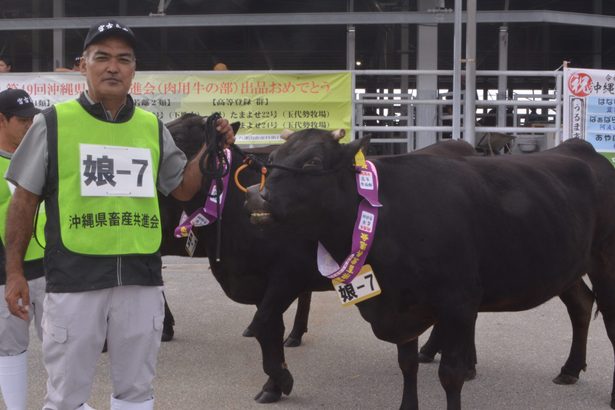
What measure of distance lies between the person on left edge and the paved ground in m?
0.76

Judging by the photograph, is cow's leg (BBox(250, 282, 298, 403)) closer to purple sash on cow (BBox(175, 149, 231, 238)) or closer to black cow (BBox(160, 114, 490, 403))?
black cow (BBox(160, 114, 490, 403))

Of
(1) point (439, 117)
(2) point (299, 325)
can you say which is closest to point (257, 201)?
(2) point (299, 325)

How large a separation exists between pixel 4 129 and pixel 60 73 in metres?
7.35

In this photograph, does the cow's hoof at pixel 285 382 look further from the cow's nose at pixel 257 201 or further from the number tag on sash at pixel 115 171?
the number tag on sash at pixel 115 171

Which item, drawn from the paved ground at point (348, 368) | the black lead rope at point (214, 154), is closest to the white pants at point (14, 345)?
the paved ground at point (348, 368)

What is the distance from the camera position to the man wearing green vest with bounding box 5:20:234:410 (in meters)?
2.81

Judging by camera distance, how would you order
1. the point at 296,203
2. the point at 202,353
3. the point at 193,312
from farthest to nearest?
the point at 193,312 < the point at 202,353 < the point at 296,203

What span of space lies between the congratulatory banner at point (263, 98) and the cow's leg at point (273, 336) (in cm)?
584

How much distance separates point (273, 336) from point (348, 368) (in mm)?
970

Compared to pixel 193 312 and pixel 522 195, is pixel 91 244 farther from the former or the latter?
pixel 193 312

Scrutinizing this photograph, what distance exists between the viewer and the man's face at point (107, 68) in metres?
2.93

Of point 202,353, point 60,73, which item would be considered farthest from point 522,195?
point 60,73

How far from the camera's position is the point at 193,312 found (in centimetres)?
714

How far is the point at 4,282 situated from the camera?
3.87 meters
